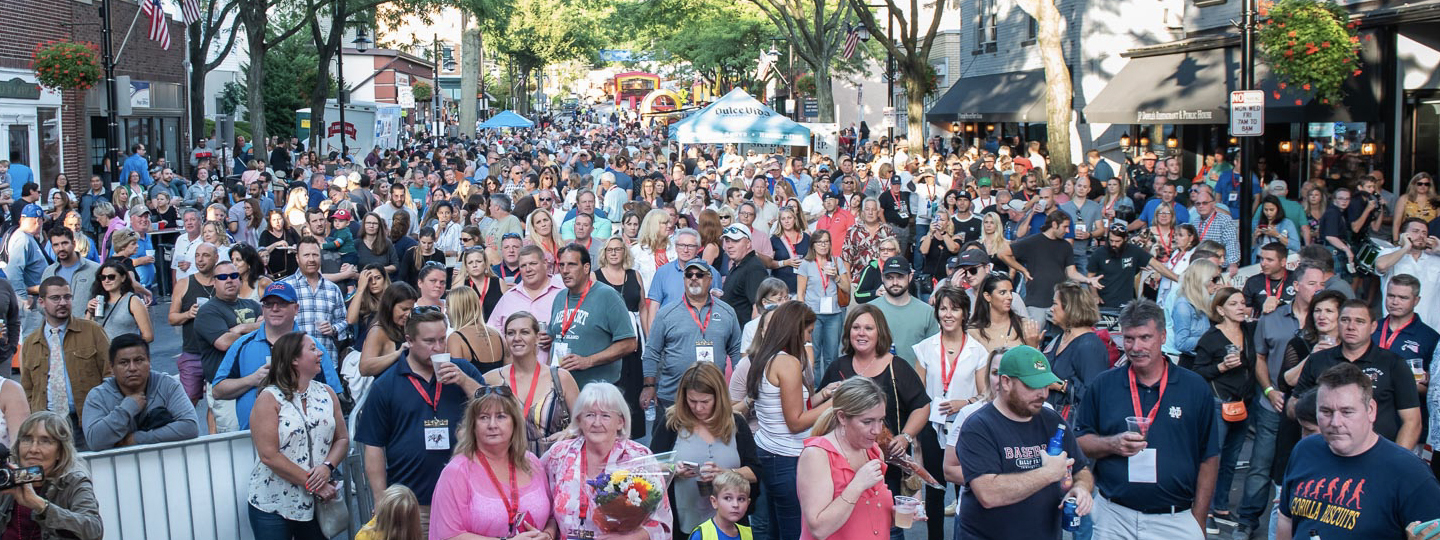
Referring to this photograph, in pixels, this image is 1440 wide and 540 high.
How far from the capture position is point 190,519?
269 inches

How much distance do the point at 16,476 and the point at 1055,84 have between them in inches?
745

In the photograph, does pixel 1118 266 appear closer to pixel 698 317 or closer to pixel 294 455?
pixel 698 317

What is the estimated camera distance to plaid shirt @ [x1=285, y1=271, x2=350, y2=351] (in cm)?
916

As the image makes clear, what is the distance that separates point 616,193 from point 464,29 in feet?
138

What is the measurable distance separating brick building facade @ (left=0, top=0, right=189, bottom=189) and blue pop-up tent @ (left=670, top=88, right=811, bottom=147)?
9.70 meters

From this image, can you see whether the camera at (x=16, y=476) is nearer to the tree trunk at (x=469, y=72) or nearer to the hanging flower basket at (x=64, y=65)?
the hanging flower basket at (x=64, y=65)

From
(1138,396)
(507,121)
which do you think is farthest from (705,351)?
(507,121)

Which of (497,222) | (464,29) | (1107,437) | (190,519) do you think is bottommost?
(190,519)

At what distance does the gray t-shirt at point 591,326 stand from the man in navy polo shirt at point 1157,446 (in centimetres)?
329

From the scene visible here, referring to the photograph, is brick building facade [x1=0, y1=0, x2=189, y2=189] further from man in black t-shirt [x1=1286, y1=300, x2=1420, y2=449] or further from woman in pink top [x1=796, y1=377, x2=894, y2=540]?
man in black t-shirt [x1=1286, y1=300, x2=1420, y2=449]

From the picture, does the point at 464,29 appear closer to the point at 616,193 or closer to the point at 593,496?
the point at 616,193

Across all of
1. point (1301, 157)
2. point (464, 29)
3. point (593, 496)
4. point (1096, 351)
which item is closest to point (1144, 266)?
point (1096, 351)

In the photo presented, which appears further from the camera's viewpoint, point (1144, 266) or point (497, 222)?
point (497, 222)

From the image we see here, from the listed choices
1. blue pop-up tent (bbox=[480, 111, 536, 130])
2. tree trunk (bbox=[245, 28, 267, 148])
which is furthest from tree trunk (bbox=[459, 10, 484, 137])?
tree trunk (bbox=[245, 28, 267, 148])
